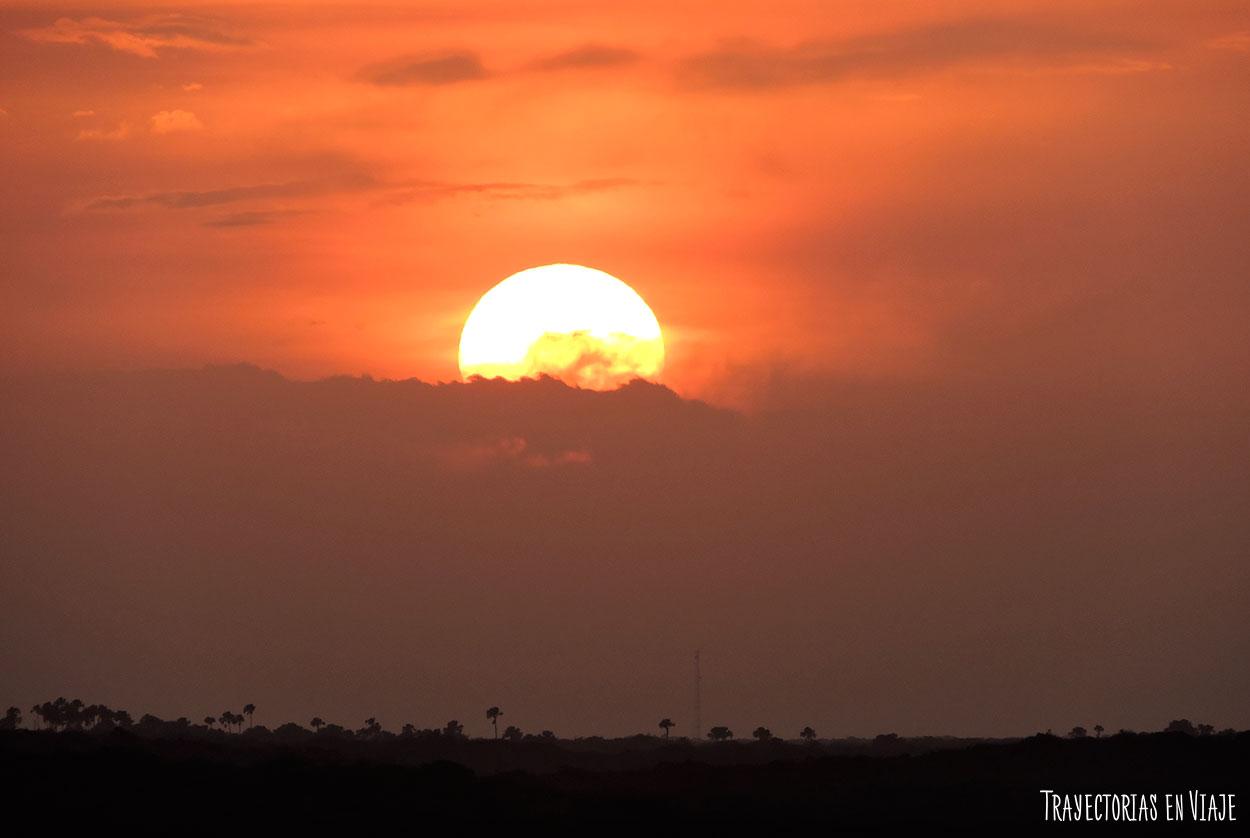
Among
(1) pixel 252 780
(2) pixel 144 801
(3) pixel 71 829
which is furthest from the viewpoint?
(1) pixel 252 780

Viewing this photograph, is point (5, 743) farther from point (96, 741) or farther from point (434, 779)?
point (434, 779)

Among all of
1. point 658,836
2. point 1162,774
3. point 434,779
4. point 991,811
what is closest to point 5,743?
point 434,779

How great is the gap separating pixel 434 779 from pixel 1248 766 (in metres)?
49.4

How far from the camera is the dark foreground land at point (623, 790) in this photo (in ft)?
307

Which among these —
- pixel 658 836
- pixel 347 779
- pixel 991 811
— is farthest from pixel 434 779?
pixel 991 811

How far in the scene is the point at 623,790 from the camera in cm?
10944

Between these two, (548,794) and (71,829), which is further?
(548,794)

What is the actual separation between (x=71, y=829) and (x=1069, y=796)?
5556 cm

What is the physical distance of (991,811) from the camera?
101562mm

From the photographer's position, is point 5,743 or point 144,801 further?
point 5,743

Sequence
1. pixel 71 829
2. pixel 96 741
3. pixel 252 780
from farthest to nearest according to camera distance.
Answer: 1. pixel 96 741
2. pixel 252 780
3. pixel 71 829

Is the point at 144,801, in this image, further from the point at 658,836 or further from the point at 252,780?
the point at 658,836

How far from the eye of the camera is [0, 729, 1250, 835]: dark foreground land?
9356cm

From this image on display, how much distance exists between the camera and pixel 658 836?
9362 centimetres
